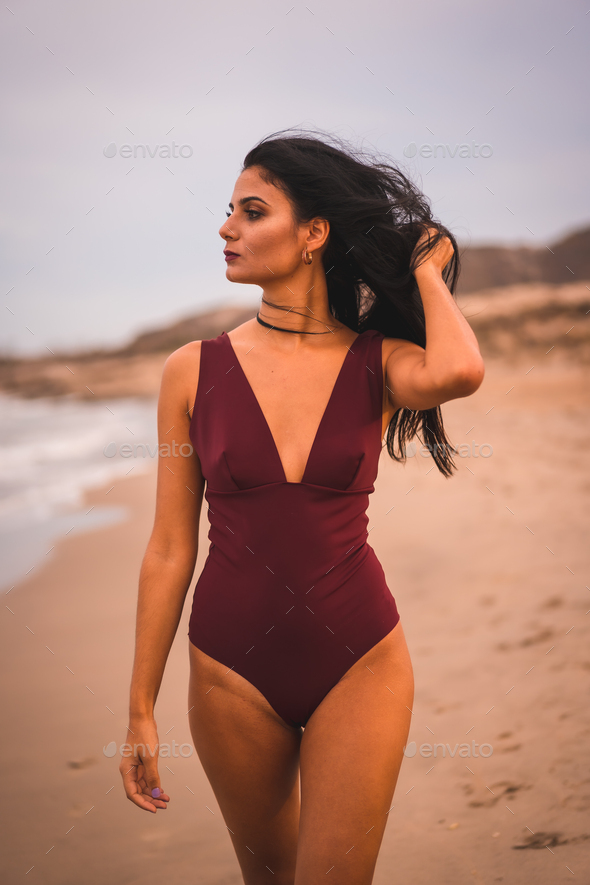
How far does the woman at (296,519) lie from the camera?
157 centimetres

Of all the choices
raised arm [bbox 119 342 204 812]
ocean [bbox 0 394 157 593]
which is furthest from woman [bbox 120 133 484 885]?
ocean [bbox 0 394 157 593]

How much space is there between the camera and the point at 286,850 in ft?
5.72

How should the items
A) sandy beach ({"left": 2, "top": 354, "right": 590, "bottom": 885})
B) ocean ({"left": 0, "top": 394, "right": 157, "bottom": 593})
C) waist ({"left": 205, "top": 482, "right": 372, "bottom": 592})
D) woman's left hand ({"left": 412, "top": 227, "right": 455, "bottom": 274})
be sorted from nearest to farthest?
waist ({"left": 205, "top": 482, "right": 372, "bottom": 592}) < woman's left hand ({"left": 412, "top": 227, "right": 455, "bottom": 274}) < sandy beach ({"left": 2, "top": 354, "right": 590, "bottom": 885}) < ocean ({"left": 0, "top": 394, "right": 157, "bottom": 593})

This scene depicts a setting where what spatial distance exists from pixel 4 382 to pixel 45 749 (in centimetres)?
2882

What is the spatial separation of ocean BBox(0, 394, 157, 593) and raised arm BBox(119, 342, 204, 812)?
1326 millimetres

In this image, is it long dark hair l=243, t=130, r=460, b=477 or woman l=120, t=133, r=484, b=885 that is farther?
long dark hair l=243, t=130, r=460, b=477

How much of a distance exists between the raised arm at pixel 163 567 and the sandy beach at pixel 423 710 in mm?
1566

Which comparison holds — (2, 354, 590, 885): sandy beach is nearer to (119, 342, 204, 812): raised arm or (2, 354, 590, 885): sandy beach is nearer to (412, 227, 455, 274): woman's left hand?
(119, 342, 204, 812): raised arm

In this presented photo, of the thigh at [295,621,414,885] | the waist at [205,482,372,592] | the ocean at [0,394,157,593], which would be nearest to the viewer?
the thigh at [295,621,414,885]

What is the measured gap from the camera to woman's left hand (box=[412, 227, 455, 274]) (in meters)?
1.73

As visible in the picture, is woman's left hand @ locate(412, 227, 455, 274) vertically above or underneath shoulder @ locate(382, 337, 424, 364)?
above

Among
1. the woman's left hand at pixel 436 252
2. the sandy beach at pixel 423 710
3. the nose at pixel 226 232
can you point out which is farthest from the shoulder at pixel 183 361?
the sandy beach at pixel 423 710

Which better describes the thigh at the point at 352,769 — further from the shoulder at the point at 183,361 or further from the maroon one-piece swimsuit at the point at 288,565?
the shoulder at the point at 183,361

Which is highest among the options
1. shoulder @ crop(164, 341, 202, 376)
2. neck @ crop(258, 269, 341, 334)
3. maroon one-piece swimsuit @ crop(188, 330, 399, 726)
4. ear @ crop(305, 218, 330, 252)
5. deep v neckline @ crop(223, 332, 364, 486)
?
ear @ crop(305, 218, 330, 252)
